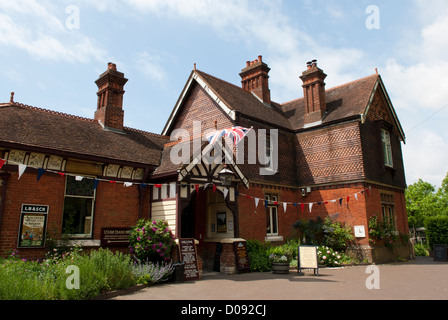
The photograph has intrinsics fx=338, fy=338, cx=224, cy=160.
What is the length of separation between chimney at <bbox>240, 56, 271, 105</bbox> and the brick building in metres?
0.08

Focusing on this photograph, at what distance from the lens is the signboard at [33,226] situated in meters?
9.71

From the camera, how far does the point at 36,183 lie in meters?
10.2

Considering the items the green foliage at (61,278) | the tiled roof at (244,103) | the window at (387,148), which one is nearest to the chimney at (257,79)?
the tiled roof at (244,103)

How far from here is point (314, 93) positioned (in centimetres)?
1958

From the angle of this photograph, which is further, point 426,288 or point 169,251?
point 169,251

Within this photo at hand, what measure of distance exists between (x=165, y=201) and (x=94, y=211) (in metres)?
2.38

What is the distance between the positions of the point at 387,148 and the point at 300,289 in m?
14.6

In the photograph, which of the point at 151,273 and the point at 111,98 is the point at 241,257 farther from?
the point at 111,98

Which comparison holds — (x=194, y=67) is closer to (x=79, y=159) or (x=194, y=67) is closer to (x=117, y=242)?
(x=79, y=159)

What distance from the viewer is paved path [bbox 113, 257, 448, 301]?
7.66m

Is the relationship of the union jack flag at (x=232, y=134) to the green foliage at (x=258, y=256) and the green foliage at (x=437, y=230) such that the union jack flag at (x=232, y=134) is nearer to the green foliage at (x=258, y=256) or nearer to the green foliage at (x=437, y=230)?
the green foliage at (x=258, y=256)

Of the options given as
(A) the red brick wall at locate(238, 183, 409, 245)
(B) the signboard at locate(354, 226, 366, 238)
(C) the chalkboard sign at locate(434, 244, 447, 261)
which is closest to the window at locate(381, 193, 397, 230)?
(A) the red brick wall at locate(238, 183, 409, 245)

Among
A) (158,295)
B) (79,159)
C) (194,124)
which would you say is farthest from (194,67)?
(158,295)

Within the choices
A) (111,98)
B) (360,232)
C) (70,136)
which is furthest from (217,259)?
(111,98)
